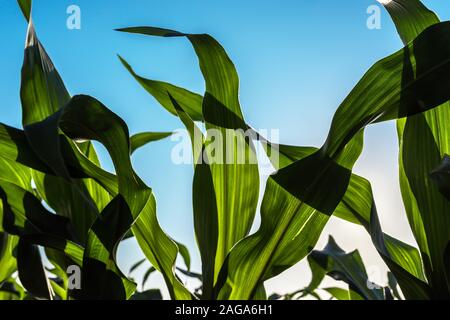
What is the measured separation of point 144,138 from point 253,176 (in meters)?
0.32

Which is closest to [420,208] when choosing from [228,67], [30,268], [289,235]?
[289,235]

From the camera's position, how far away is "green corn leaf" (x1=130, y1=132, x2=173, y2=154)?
2.66 feet

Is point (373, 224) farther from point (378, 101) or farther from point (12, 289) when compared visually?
point (12, 289)

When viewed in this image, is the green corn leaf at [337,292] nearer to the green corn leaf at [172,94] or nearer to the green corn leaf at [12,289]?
the green corn leaf at [172,94]

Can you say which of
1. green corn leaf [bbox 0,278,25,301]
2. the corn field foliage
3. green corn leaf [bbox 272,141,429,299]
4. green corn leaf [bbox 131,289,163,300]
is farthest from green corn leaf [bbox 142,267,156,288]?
green corn leaf [bbox 272,141,429,299]

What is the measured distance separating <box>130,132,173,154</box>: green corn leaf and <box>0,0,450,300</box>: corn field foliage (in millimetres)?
194

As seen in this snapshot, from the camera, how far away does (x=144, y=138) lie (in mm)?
814

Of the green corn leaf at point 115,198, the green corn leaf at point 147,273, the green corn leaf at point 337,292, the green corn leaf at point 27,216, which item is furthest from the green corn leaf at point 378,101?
the green corn leaf at point 147,273

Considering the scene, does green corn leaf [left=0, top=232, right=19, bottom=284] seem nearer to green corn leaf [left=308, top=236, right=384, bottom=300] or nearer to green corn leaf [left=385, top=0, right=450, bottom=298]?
green corn leaf [left=308, top=236, right=384, bottom=300]

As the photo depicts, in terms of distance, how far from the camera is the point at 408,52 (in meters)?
0.47

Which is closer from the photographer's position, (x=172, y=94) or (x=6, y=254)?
(x=172, y=94)

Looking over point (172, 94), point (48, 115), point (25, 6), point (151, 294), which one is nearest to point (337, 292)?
point (151, 294)
